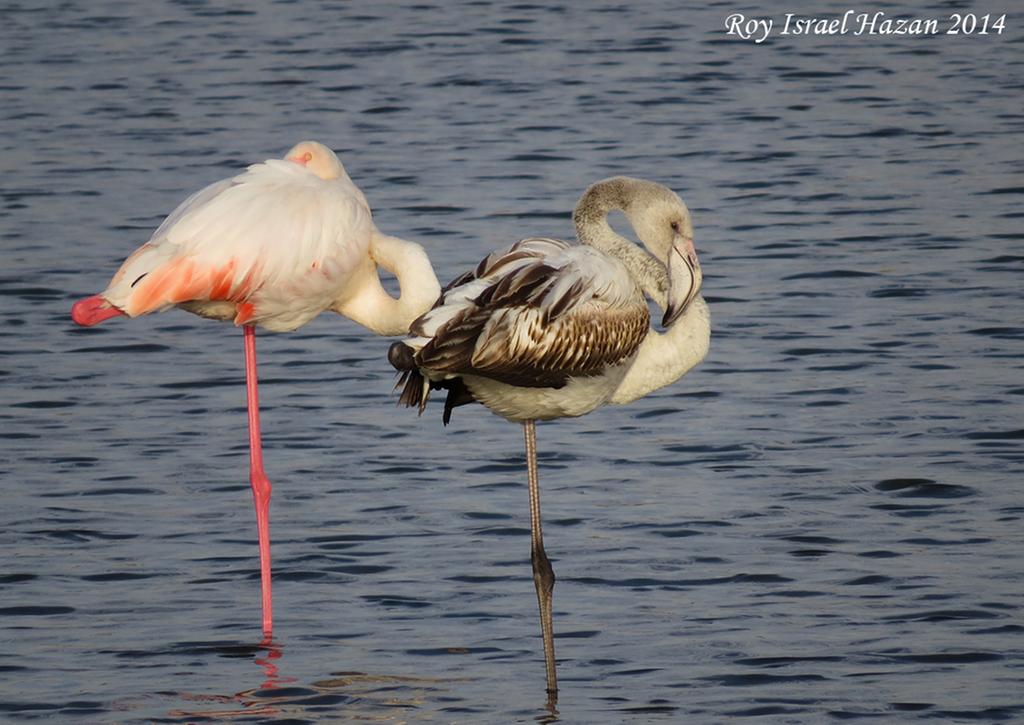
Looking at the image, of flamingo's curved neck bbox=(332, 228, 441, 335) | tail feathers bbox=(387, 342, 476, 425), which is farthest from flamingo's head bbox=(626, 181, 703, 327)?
flamingo's curved neck bbox=(332, 228, 441, 335)

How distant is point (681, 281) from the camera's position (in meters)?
7.13

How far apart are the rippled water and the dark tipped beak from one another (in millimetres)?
1061

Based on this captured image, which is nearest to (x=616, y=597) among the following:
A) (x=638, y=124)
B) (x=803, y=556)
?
(x=803, y=556)

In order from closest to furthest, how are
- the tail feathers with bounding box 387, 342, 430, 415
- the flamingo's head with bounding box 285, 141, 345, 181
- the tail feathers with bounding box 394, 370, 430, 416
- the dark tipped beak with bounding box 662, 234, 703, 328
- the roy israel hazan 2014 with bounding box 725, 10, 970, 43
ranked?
the tail feathers with bounding box 387, 342, 430, 415
the tail feathers with bounding box 394, 370, 430, 416
the dark tipped beak with bounding box 662, 234, 703, 328
the flamingo's head with bounding box 285, 141, 345, 181
the roy israel hazan 2014 with bounding box 725, 10, 970, 43

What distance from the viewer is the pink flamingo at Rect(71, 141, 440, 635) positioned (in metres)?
7.33

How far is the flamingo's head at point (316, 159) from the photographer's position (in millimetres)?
8023

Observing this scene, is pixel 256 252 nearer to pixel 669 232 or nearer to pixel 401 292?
pixel 401 292

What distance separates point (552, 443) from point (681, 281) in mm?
2557

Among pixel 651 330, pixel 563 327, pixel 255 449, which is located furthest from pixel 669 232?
pixel 255 449

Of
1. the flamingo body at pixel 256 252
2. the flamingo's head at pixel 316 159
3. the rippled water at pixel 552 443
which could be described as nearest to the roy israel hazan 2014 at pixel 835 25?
the rippled water at pixel 552 443

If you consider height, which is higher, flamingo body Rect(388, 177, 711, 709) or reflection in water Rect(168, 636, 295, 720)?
flamingo body Rect(388, 177, 711, 709)

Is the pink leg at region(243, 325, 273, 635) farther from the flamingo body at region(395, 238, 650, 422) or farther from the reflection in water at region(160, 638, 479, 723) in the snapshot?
the flamingo body at region(395, 238, 650, 422)

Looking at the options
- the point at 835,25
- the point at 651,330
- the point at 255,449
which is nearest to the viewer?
the point at 651,330

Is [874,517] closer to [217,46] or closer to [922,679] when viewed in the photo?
[922,679]
